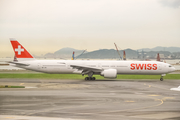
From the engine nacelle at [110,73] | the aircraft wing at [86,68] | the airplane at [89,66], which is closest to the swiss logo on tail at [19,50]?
the airplane at [89,66]

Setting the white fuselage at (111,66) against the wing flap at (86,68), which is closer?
the wing flap at (86,68)

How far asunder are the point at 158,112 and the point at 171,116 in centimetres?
118

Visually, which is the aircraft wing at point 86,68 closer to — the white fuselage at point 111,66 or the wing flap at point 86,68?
the wing flap at point 86,68

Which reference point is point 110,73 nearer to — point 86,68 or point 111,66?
point 111,66

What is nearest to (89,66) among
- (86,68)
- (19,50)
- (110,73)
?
(86,68)

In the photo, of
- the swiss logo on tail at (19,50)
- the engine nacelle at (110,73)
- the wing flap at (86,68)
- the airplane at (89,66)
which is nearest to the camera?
the engine nacelle at (110,73)

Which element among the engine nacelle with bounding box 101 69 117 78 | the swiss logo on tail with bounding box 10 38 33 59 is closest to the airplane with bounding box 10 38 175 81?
the swiss logo on tail with bounding box 10 38 33 59

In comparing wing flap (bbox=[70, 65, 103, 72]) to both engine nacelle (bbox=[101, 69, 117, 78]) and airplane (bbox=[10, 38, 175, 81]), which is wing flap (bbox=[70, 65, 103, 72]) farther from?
engine nacelle (bbox=[101, 69, 117, 78])

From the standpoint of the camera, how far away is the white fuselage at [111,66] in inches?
1599

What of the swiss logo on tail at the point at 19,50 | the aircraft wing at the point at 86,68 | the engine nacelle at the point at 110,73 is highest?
the swiss logo on tail at the point at 19,50

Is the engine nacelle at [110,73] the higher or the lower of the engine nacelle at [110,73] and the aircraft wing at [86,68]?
the lower

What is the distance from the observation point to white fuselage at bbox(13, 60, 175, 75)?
133ft

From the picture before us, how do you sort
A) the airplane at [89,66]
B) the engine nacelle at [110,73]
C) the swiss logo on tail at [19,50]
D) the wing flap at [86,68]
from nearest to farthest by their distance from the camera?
1. the engine nacelle at [110,73]
2. the wing flap at [86,68]
3. the airplane at [89,66]
4. the swiss logo on tail at [19,50]

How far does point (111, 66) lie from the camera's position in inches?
1607
